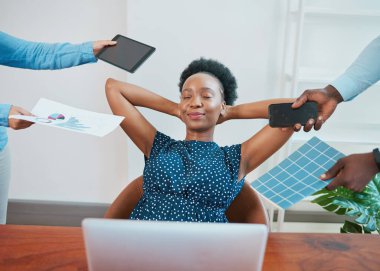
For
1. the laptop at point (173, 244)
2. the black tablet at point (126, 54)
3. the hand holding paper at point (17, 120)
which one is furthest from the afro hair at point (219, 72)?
the laptop at point (173, 244)

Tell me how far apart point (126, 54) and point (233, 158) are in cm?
59

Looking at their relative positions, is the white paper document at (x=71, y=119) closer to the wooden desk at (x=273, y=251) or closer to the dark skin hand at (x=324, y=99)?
the wooden desk at (x=273, y=251)

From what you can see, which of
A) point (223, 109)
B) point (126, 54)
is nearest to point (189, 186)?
point (223, 109)

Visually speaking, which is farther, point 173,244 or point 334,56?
point 334,56

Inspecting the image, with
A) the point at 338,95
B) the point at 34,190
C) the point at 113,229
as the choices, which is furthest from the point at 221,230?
the point at 34,190

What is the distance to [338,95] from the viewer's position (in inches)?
56.0

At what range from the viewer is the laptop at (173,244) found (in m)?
0.60

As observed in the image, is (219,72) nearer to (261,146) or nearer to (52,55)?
(261,146)

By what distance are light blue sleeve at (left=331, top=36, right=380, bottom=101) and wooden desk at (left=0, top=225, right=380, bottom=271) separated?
24.8 inches

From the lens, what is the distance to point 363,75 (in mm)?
1447

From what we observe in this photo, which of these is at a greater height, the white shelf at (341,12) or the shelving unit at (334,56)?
the white shelf at (341,12)

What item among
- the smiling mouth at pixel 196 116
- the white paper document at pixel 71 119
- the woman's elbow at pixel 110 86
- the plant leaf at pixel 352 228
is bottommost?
the plant leaf at pixel 352 228

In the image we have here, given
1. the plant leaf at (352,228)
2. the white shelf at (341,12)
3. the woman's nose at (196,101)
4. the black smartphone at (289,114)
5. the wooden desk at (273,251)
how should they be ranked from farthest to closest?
1. the white shelf at (341,12)
2. the plant leaf at (352,228)
3. the woman's nose at (196,101)
4. the black smartphone at (289,114)
5. the wooden desk at (273,251)

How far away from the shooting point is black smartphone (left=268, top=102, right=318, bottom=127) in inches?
48.5
